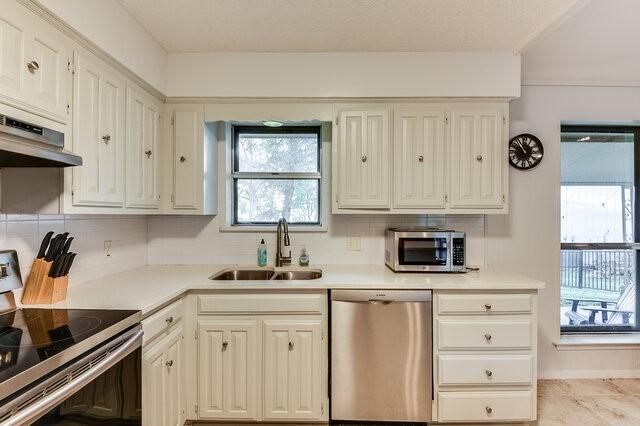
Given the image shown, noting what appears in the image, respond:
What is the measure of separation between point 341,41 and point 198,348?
2110 mm

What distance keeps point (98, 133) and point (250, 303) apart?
1206 millimetres

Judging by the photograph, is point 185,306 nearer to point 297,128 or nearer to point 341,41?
point 297,128

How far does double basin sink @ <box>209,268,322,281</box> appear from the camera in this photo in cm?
246

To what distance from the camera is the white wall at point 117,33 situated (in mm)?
1492

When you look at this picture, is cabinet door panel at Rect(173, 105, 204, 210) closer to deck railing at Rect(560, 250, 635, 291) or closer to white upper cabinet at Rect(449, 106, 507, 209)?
white upper cabinet at Rect(449, 106, 507, 209)

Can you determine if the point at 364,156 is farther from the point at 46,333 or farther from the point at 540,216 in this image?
the point at 46,333

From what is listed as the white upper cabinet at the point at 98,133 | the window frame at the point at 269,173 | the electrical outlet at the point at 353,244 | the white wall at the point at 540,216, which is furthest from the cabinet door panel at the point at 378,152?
the white upper cabinet at the point at 98,133

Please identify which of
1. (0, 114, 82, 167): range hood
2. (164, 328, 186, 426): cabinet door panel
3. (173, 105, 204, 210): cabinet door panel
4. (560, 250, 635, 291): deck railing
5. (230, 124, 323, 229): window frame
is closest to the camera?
(0, 114, 82, 167): range hood

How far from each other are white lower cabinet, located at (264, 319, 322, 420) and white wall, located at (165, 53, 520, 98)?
1.57 meters

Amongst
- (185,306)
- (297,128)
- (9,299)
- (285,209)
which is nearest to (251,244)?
(285,209)

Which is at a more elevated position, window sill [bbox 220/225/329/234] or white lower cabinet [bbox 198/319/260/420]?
window sill [bbox 220/225/329/234]

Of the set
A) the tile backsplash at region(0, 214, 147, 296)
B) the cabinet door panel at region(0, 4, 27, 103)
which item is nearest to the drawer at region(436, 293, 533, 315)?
the tile backsplash at region(0, 214, 147, 296)

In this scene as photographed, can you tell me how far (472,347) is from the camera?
2.03m

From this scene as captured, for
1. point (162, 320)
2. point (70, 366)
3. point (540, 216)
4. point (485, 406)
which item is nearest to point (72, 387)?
point (70, 366)
